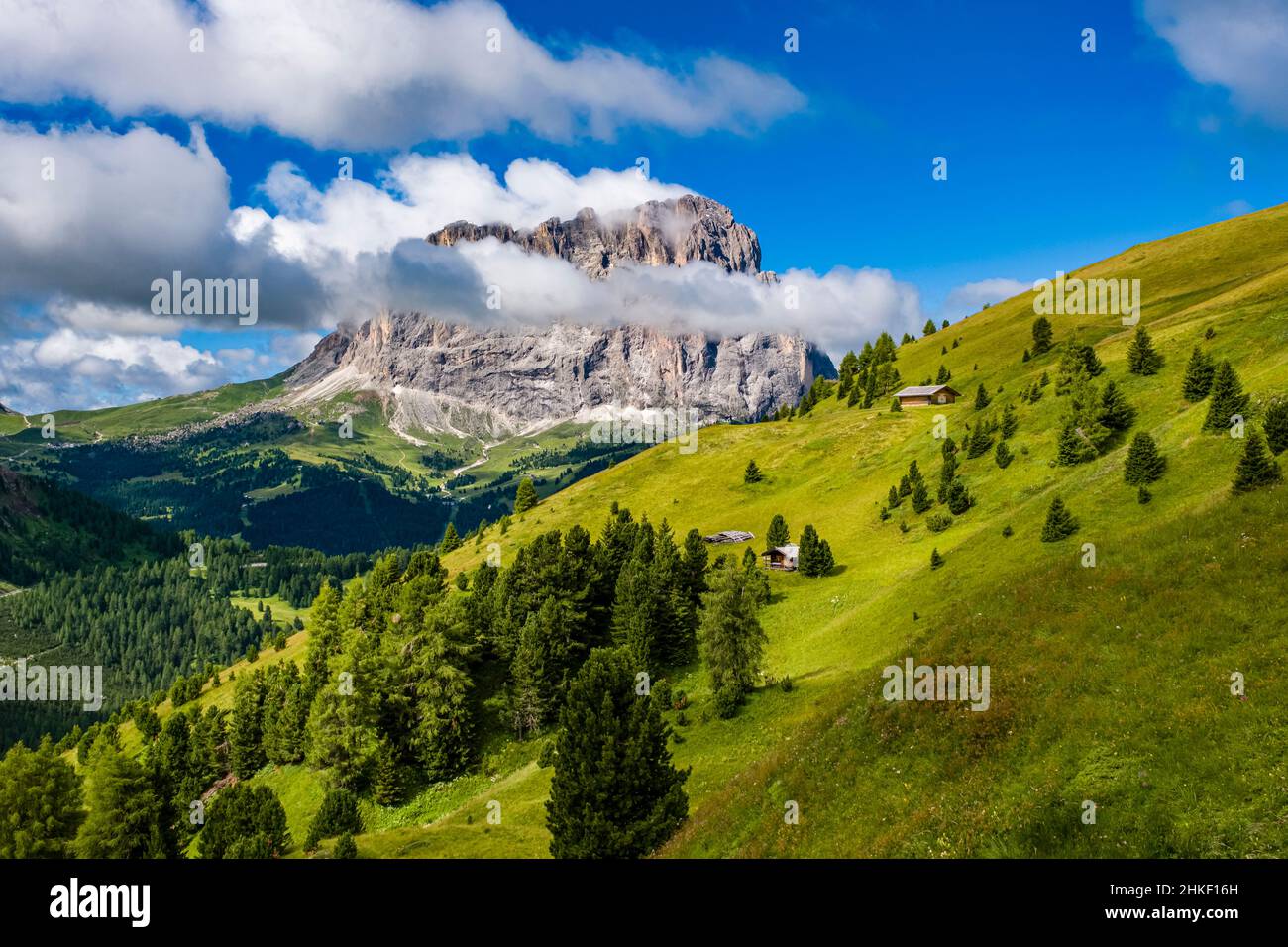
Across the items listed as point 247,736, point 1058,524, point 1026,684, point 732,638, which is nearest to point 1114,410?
point 1058,524

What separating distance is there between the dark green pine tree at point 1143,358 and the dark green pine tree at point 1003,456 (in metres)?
19.6

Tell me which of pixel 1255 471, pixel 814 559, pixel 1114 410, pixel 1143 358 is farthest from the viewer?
pixel 1143 358

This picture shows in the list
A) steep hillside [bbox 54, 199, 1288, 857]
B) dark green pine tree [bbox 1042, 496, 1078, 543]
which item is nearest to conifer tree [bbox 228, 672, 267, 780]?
steep hillside [bbox 54, 199, 1288, 857]

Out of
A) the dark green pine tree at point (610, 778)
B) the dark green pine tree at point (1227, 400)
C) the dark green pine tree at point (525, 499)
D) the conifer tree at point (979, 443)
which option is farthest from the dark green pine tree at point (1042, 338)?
the dark green pine tree at point (610, 778)

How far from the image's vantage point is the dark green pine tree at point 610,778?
105ft

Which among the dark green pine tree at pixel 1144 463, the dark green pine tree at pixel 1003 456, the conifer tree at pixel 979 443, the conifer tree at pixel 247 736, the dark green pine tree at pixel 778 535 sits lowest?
the conifer tree at pixel 247 736

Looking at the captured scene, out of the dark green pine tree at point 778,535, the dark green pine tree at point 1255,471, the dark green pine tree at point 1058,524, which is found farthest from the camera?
the dark green pine tree at point 778,535

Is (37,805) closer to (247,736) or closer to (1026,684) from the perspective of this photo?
(247,736)

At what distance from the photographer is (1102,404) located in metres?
76.8

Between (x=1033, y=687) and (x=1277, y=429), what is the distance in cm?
3047

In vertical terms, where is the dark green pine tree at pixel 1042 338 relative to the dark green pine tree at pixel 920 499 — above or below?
above

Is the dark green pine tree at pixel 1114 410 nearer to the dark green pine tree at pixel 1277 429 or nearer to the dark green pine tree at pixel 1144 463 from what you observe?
the dark green pine tree at pixel 1144 463

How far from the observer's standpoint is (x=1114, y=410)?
7619 cm

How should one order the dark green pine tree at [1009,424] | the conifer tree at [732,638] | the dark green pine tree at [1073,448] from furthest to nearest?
1. the dark green pine tree at [1009,424]
2. the dark green pine tree at [1073,448]
3. the conifer tree at [732,638]
